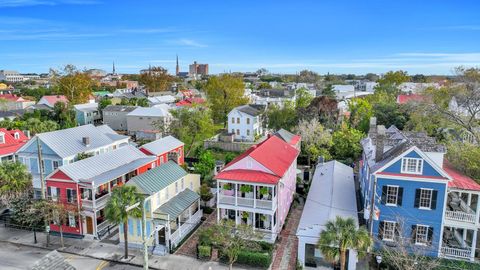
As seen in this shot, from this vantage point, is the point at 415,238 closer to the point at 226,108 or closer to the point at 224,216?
the point at 224,216

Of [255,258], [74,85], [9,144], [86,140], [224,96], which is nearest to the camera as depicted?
[255,258]

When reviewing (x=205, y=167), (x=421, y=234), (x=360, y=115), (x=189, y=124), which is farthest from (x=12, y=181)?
(x=360, y=115)

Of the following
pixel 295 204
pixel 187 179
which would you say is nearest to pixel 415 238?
pixel 295 204

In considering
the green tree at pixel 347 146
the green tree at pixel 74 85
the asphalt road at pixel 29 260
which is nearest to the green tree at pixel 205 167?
the asphalt road at pixel 29 260

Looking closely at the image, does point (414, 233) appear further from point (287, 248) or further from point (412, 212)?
point (287, 248)

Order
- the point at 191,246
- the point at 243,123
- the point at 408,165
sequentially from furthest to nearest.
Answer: the point at 243,123, the point at 191,246, the point at 408,165
